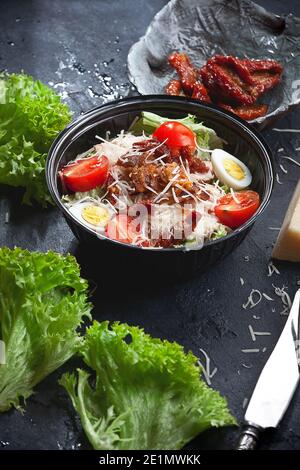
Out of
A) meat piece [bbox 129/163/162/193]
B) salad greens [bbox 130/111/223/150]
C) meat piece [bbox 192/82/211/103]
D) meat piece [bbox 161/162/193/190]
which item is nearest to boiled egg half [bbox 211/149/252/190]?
salad greens [bbox 130/111/223/150]

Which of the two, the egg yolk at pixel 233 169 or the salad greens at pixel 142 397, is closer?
the salad greens at pixel 142 397

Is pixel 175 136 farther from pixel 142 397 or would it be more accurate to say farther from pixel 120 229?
pixel 142 397

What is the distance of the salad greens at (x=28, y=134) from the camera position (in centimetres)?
361

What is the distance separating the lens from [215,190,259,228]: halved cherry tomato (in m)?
3.27

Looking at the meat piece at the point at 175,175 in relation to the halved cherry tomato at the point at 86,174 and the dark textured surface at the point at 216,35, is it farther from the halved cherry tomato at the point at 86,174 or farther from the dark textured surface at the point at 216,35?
the dark textured surface at the point at 216,35

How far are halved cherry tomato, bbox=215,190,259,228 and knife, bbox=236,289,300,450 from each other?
0.56 m

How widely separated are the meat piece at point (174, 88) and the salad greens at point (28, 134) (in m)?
0.62

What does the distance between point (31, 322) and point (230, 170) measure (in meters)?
1.26

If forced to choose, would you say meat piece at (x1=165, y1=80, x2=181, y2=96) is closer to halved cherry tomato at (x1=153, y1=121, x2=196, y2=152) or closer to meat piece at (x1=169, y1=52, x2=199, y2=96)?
meat piece at (x1=169, y1=52, x2=199, y2=96)

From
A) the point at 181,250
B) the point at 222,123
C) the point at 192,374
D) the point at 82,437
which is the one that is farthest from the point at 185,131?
the point at 82,437

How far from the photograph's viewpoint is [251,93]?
4.08 metres

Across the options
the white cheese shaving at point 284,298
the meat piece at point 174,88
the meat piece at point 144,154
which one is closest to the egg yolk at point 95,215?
the meat piece at point 144,154

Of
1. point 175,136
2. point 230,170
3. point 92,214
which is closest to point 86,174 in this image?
point 92,214

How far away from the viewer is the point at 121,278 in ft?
11.0
